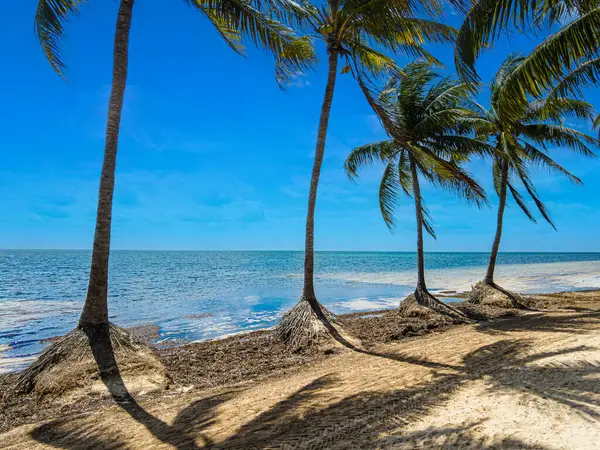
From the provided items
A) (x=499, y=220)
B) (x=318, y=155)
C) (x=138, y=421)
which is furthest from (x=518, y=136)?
(x=138, y=421)

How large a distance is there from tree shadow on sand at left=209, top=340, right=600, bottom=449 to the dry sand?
0.04 ft

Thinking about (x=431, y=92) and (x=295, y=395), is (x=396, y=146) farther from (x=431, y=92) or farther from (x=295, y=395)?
(x=295, y=395)

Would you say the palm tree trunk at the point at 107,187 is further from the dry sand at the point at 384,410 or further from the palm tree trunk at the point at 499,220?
the palm tree trunk at the point at 499,220

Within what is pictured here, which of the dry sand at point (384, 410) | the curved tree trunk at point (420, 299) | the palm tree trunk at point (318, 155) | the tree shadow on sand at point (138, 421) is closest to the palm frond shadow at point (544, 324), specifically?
the curved tree trunk at point (420, 299)

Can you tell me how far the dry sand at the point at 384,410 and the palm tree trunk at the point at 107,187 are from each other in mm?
1988

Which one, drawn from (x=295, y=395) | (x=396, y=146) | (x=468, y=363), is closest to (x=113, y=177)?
(x=295, y=395)

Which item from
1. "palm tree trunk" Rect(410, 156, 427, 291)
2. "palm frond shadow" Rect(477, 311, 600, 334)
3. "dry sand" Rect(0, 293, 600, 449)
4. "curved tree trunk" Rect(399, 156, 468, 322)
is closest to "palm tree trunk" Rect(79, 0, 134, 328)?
"dry sand" Rect(0, 293, 600, 449)

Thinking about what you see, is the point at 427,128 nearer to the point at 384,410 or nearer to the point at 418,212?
the point at 418,212

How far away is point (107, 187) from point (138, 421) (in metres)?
3.98

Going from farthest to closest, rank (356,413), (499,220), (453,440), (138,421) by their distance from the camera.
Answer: (499,220)
(138,421)
(356,413)
(453,440)

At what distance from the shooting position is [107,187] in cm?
663

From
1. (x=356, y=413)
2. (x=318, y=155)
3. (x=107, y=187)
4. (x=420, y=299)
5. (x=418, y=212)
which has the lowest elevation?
(x=356, y=413)

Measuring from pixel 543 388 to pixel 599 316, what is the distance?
8239 millimetres

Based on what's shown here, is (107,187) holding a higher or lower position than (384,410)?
higher
